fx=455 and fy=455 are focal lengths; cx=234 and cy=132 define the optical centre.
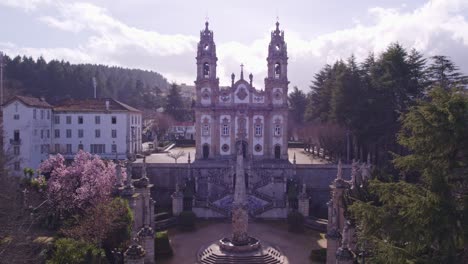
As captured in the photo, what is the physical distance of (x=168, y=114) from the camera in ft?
314

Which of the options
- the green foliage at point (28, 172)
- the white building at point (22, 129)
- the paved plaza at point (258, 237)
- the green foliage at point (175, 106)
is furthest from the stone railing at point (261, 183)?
the green foliage at point (175, 106)

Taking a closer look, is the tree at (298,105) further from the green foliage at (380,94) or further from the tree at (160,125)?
the green foliage at (380,94)

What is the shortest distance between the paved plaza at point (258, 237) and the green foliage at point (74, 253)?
7106 mm

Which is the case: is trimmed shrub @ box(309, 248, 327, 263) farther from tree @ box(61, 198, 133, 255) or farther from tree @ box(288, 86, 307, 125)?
tree @ box(288, 86, 307, 125)

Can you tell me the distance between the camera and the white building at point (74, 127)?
49062 millimetres

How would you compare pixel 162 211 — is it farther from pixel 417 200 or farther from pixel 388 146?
pixel 417 200

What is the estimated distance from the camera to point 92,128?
55000mm

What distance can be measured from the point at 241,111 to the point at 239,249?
27.4m

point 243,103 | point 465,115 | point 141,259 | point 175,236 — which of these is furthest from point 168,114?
point 465,115

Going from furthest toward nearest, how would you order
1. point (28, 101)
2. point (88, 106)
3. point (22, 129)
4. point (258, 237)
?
1. point (88, 106)
2. point (28, 101)
3. point (22, 129)
4. point (258, 237)

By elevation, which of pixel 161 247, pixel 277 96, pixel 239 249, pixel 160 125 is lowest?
pixel 161 247

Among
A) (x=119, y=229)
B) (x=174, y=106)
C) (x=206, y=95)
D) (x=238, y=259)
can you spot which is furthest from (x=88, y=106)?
(x=174, y=106)

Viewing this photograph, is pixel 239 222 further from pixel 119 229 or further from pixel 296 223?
pixel 296 223

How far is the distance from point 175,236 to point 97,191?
6.95 m
